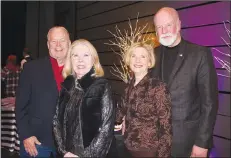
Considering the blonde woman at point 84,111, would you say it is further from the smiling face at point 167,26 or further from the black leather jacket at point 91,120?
the smiling face at point 167,26

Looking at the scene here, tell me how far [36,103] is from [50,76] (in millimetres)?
224

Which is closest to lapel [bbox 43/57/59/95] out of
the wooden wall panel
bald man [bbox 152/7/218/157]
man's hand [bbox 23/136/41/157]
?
man's hand [bbox 23/136/41/157]

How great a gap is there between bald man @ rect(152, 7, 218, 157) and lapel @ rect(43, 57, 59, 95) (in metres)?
0.74

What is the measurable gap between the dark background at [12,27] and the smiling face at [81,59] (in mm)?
8828

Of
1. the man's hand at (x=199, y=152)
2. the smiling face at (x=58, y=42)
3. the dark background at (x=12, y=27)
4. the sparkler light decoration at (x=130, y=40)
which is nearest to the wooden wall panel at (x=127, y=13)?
the sparkler light decoration at (x=130, y=40)

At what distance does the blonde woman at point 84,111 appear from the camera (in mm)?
1616

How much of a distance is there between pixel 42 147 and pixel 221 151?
2.25 meters

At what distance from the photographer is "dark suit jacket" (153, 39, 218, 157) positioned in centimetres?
185

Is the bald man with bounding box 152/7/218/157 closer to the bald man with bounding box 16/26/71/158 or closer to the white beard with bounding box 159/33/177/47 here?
the white beard with bounding box 159/33/177/47

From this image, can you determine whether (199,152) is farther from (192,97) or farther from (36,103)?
(36,103)

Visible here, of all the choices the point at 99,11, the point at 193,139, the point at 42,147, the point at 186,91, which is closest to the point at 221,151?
the point at 193,139

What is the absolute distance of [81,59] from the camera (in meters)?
1.69

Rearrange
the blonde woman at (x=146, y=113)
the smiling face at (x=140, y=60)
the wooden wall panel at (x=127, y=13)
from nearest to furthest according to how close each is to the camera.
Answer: the blonde woman at (x=146, y=113), the smiling face at (x=140, y=60), the wooden wall panel at (x=127, y=13)

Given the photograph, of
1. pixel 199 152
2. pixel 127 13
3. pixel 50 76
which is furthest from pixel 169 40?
pixel 127 13
